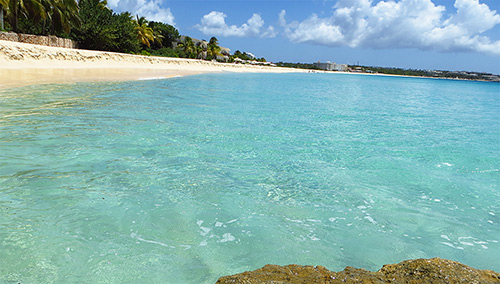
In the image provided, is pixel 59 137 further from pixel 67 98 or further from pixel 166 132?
pixel 67 98

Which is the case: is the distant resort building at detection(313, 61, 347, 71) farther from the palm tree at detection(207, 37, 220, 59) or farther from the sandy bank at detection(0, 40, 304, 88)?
the sandy bank at detection(0, 40, 304, 88)

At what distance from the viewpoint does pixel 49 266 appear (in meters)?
2.65

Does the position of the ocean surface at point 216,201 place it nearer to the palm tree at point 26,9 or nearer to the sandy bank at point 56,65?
the sandy bank at point 56,65

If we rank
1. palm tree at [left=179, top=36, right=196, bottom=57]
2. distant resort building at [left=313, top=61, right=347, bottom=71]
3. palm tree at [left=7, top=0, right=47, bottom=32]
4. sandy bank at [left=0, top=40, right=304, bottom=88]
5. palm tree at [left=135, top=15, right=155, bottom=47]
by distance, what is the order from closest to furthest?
sandy bank at [left=0, top=40, right=304, bottom=88], palm tree at [left=7, top=0, right=47, bottom=32], palm tree at [left=135, top=15, right=155, bottom=47], palm tree at [left=179, top=36, right=196, bottom=57], distant resort building at [left=313, top=61, right=347, bottom=71]

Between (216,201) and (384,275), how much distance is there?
98.6 inches

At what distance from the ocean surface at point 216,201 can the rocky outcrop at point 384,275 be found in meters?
0.90

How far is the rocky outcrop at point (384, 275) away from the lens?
74.2 inches

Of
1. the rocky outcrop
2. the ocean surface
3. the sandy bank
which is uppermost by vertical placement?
the sandy bank

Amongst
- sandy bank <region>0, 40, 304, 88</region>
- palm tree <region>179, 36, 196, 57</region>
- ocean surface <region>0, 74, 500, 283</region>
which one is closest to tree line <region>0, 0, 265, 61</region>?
sandy bank <region>0, 40, 304, 88</region>

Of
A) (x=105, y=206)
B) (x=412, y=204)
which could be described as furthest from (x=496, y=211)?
(x=105, y=206)

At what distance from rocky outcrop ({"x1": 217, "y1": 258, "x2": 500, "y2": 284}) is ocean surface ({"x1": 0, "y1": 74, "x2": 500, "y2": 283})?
90cm

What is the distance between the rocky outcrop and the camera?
1886mm

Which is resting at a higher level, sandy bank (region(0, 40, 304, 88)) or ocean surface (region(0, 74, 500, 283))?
sandy bank (region(0, 40, 304, 88))

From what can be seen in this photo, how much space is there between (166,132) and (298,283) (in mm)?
6459
